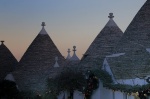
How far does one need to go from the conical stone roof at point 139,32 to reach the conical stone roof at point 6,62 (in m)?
10.6

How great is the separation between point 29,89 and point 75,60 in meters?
4.19

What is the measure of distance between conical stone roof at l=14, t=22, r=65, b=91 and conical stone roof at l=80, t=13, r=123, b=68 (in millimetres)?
3498

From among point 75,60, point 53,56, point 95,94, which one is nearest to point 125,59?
point 95,94

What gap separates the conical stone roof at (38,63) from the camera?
29547 millimetres

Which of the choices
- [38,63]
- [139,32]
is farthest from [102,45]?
[38,63]

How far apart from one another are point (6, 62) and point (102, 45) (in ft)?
30.5

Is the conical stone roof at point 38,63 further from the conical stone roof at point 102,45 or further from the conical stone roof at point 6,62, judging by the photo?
the conical stone roof at point 102,45

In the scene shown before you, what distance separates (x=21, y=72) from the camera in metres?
29.9

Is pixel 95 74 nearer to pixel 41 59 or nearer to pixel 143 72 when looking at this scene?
pixel 143 72

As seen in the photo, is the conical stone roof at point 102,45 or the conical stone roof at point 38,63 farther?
the conical stone roof at point 38,63

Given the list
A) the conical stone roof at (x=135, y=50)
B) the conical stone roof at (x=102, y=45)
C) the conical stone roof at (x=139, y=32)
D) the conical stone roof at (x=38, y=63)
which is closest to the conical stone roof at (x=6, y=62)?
the conical stone roof at (x=38, y=63)

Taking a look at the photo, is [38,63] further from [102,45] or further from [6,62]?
[102,45]

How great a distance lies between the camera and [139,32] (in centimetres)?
2520

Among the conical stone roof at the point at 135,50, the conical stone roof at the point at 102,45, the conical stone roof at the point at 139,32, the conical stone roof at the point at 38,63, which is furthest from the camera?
the conical stone roof at the point at 38,63
